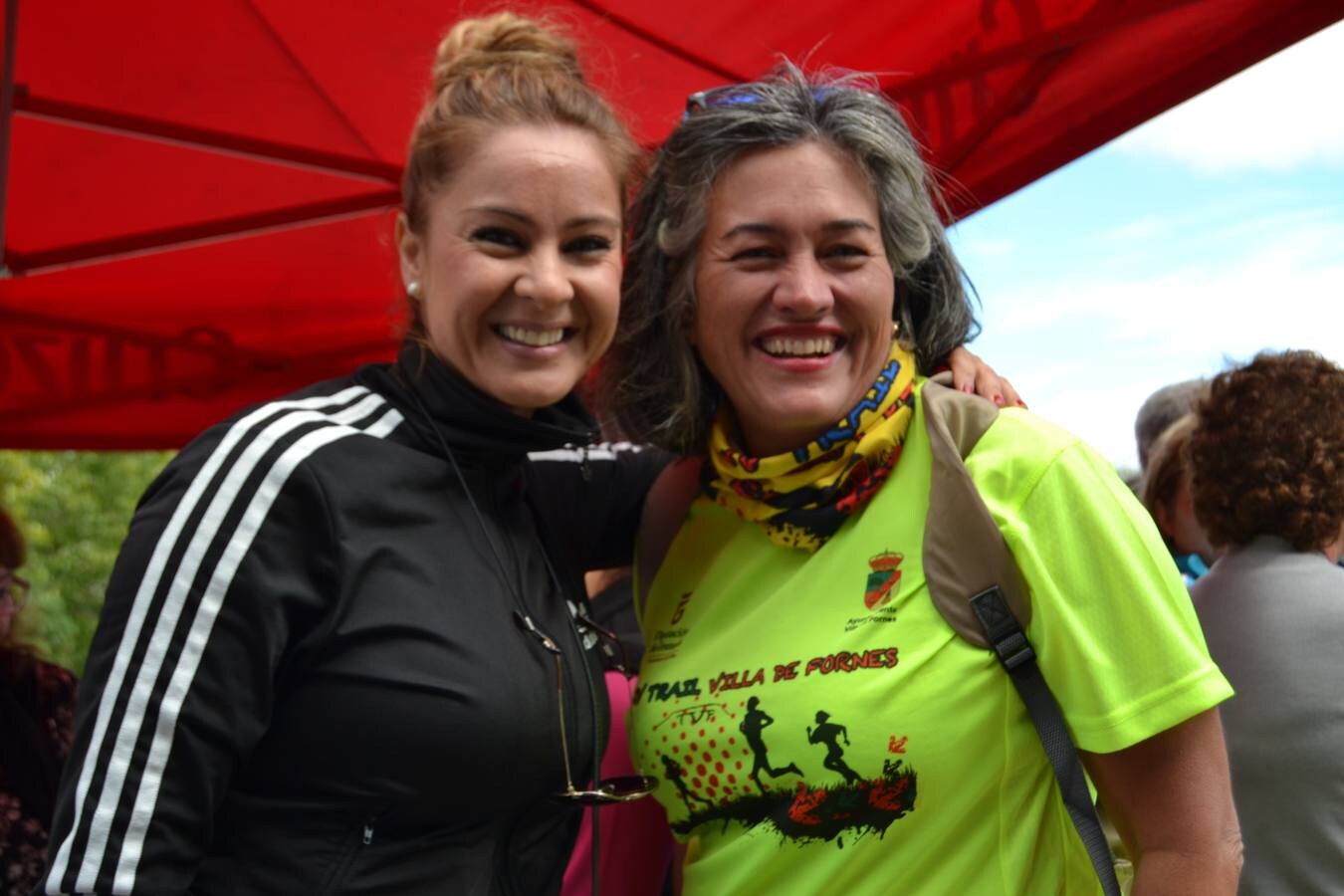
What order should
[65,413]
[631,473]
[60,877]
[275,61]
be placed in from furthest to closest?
[65,413], [275,61], [631,473], [60,877]

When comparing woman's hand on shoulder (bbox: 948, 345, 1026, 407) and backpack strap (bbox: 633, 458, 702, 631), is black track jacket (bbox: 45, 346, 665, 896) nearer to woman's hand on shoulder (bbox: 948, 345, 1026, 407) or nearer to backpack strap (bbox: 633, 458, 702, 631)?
backpack strap (bbox: 633, 458, 702, 631)

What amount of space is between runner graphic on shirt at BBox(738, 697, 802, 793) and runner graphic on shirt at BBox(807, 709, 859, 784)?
64mm

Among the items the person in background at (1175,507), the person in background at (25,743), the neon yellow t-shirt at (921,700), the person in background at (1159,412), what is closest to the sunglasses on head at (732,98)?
the neon yellow t-shirt at (921,700)

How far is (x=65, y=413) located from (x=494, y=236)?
10.5 ft

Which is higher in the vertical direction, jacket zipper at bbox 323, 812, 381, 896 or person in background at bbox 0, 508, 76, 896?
jacket zipper at bbox 323, 812, 381, 896

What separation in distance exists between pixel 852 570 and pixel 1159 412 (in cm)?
240

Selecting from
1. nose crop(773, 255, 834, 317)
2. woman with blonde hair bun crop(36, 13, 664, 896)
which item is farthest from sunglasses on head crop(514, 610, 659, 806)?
nose crop(773, 255, 834, 317)

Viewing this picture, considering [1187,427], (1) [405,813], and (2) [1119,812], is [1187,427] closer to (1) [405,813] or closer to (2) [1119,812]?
(2) [1119,812]

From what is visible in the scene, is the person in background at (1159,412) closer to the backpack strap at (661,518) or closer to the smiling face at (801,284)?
the backpack strap at (661,518)

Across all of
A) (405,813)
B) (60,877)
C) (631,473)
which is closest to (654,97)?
(631,473)

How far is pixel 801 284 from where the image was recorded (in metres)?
2.09

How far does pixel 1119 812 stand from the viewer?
181cm

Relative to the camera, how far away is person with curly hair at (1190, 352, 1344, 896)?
102 inches

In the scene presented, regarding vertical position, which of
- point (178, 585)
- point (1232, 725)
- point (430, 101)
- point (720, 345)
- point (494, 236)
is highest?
point (430, 101)
